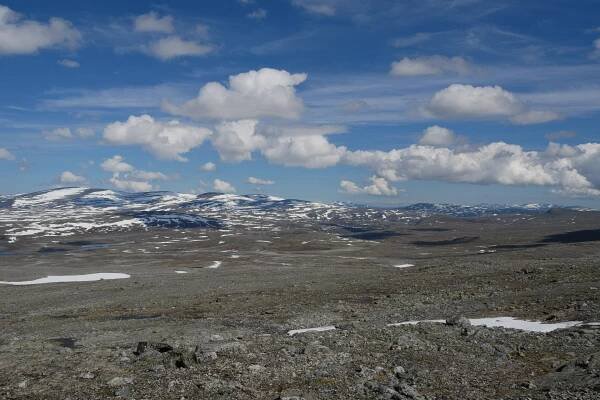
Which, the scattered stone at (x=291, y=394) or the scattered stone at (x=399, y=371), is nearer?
the scattered stone at (x=291, y=394)

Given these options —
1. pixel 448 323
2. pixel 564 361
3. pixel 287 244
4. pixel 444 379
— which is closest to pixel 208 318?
pixel 448 323

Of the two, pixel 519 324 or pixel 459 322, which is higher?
pixel 459 322

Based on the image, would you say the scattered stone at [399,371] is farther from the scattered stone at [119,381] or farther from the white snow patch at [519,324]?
the scattered stone at [119,381]

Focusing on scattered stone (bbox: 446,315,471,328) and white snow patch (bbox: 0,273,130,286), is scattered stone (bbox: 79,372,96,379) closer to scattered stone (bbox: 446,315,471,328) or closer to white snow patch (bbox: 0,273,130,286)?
scattered stone (bbox: 446,315,471,328)

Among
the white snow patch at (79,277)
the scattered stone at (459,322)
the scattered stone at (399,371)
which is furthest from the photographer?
the white snow patch at (79,277)

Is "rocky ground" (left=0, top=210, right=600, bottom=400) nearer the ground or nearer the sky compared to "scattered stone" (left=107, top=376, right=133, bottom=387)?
nearer the ground

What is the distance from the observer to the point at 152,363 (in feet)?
68.4

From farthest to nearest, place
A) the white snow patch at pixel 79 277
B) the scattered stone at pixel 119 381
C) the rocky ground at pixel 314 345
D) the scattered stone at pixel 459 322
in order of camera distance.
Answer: the white snow patch at pixel 79 277 → the scattered stone at pixel 459 322 → the scattered stone at pixel 119 381 → the rocky ground at pixel 314 345

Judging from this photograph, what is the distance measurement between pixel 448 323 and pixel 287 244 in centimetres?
14960

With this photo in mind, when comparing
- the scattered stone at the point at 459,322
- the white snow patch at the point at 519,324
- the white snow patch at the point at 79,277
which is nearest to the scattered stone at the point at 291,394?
the scattered stone at the point at 459,322

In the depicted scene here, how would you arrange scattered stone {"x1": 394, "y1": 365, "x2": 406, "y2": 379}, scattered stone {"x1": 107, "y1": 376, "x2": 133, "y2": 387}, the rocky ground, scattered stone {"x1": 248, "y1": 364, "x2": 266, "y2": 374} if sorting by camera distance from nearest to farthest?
the rocky ground, scattered stone {"x1": 107, "y1": 376, "x2": 133, "y2": 387}, scattered stone {"x1": 394, "y1": 365, "x2": 406, "y2": 379}, scattered stone {"x1": 248, "y1": 364, "x2": 266, "y2": 374}

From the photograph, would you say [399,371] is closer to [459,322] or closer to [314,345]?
[314,345]

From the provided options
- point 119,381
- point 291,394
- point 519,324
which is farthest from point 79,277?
point 291,394

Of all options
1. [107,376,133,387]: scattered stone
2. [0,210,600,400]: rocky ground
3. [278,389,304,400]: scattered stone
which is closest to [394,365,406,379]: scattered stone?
[0,210,600,400]: rocky ground
